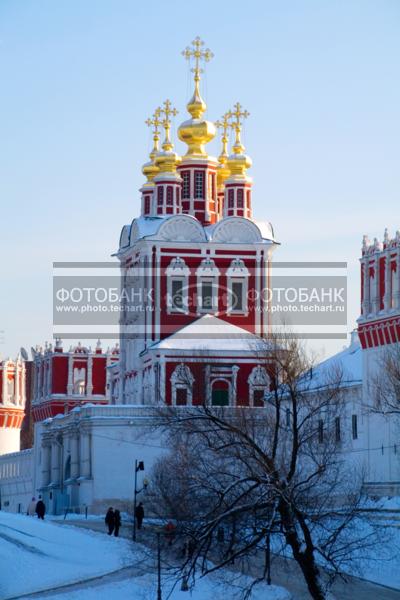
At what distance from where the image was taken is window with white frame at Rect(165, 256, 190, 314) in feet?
238

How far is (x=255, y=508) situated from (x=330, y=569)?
13.0 feet

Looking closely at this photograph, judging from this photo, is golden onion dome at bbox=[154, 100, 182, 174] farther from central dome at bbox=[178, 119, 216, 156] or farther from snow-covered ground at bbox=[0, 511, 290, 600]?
snow-covered ground at bbox=[0, 511, 290, 600]

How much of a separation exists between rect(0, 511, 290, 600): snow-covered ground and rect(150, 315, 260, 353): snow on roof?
22.7 metres

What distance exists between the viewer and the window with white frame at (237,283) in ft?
241

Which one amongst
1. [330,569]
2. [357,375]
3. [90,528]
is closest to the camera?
[330,569]

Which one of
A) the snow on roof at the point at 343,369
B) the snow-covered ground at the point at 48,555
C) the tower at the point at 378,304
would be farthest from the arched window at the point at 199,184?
the snow-covered ground at the point at 48,555

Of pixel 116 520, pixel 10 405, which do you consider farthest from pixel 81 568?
pixel 10 405

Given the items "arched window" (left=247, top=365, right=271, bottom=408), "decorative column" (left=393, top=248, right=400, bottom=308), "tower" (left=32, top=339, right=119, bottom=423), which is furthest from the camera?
"tower" (left=32, top=339, right=119, bottom=423)

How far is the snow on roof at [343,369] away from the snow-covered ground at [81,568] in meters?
13.0

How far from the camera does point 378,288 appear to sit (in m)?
54.5

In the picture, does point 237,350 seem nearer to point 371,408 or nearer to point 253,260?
point 253,260

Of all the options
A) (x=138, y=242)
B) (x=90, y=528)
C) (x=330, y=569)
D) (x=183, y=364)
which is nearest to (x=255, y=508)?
(x=330, y=569)

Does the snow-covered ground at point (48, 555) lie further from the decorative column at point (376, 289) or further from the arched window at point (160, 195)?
the arched window at point (160, 195)

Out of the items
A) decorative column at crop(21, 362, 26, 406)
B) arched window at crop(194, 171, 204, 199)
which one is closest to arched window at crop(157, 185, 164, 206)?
arched window at crop(194, 171, 204, 199)
